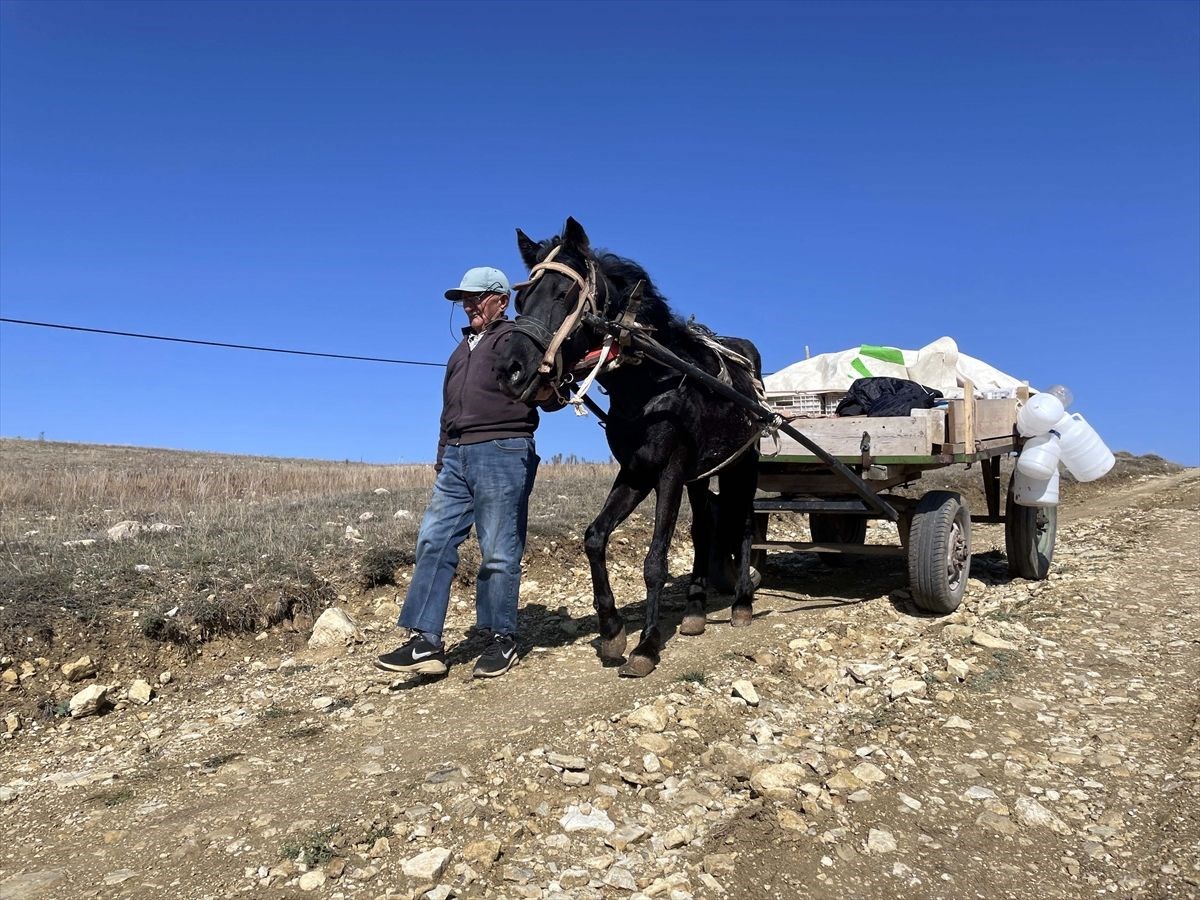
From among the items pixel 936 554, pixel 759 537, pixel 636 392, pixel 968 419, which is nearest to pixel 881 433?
pixel 968 419

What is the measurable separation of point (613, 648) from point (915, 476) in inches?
126

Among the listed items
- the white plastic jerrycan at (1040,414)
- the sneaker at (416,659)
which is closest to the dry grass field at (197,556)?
the sneaker at (416,659)

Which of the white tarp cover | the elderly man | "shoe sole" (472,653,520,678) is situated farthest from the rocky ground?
the white tarp cover

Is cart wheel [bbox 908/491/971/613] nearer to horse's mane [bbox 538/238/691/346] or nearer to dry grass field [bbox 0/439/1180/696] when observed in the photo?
horse's mane [bbox 538/238/691/346]

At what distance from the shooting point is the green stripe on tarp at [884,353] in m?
7.96

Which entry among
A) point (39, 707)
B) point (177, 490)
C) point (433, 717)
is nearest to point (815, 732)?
point (433, 717)

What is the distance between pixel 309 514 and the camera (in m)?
8.91

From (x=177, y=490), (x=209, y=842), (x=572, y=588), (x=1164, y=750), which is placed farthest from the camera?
(x=177, y=490)

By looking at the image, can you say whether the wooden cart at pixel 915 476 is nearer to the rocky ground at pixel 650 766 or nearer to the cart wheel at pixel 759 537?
the cart wheel at pixel 759 537

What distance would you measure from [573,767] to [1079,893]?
1892 millimetres

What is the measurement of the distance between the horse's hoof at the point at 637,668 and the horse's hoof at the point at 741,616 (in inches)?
52.8

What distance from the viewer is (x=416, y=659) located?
4.71 m

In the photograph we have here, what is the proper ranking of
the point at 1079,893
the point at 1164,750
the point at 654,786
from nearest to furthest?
the point at 1079,893
the point at 654,786
the point at 1164,750

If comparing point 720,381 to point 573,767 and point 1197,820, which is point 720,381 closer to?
point 573,767
